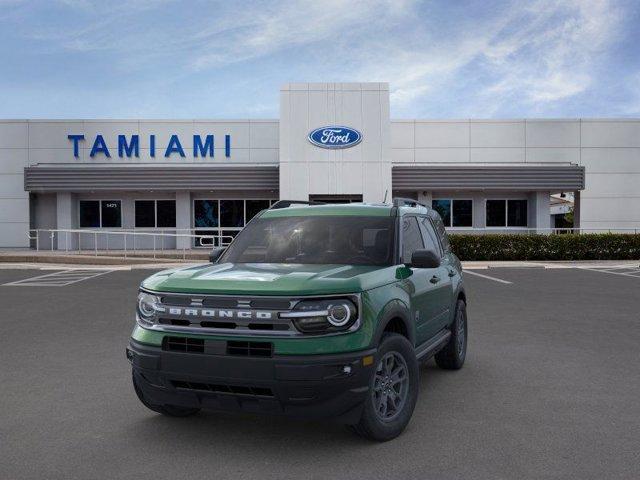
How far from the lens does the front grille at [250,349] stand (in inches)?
161

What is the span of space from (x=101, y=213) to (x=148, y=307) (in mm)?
27252

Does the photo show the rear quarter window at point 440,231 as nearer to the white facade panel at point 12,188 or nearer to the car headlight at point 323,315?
the car headlight at point 323,315

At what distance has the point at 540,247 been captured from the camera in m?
24.4

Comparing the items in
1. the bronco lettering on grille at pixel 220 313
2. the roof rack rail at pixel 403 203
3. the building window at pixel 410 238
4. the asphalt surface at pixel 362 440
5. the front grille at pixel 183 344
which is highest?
the roof rack rail at pixel 403 203

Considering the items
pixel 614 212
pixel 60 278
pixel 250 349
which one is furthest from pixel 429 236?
pixel 614 212

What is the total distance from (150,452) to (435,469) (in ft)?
6.34

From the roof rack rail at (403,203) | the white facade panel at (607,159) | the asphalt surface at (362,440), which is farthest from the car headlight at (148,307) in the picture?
the white facade panel at (607,159)

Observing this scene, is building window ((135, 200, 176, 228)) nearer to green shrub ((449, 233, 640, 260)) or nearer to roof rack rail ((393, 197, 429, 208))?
green shrub ((449, 233, 640, 260))

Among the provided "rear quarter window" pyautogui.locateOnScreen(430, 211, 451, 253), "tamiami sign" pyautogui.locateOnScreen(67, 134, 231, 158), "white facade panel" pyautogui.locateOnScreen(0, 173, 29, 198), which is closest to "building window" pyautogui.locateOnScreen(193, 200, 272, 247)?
"tamiami sign" pyautogui.locateOnScreen(67, 134, 231, 158)

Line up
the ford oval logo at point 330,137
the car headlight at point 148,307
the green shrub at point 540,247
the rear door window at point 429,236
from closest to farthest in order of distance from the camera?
the car headlight at point 148,307 < the rear door window at point 429,236 < the green shrub at point 540,247 < the ford oval logo at point 330,137

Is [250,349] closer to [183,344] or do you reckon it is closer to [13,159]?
[183,344]

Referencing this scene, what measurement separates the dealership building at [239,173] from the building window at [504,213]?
1.9 inches

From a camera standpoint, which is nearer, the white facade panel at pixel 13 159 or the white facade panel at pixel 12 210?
the white facade panel at pixel 12 210

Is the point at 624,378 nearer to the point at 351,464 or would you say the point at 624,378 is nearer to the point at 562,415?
the point at 562,415
